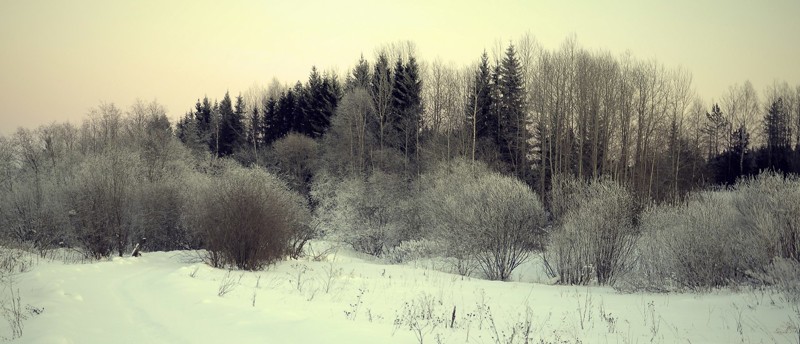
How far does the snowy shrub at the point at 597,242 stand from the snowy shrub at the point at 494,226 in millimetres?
2091

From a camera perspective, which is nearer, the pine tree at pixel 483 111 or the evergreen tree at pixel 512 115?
the evergreen tree at pixel 512 115

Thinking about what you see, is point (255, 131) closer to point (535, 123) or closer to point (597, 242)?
point (535, 123)

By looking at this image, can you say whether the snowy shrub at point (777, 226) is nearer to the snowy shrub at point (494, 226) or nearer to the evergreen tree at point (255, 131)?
the snowy shrub at point (494, 226)

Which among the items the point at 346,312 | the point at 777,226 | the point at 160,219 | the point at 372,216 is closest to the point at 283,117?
the point at 372,216

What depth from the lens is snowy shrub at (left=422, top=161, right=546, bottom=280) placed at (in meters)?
23.7

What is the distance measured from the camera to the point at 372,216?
36.6m

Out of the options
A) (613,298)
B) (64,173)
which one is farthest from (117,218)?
(613,298)

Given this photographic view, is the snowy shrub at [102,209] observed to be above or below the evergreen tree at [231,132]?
below

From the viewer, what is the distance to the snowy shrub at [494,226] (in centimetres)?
2367

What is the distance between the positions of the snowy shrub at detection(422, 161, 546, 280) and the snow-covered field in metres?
6.89

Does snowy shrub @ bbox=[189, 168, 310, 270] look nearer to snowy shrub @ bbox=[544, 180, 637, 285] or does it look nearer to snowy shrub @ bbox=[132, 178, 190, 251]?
snowy shrub @ bbox=[544, 180, 637, 285]

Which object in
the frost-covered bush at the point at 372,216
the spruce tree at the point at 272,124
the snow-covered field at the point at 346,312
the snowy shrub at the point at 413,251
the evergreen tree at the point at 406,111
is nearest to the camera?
the snow-covered field at the point at 346,312

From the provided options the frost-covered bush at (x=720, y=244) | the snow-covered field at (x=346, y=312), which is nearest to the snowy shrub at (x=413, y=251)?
the frost-covered bush at (x=720, y=244)

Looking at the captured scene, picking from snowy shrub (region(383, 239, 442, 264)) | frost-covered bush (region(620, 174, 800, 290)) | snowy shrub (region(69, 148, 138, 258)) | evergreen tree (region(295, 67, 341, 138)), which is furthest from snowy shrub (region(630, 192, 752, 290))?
evergreen tree (region(295, 67, 341, 138))
